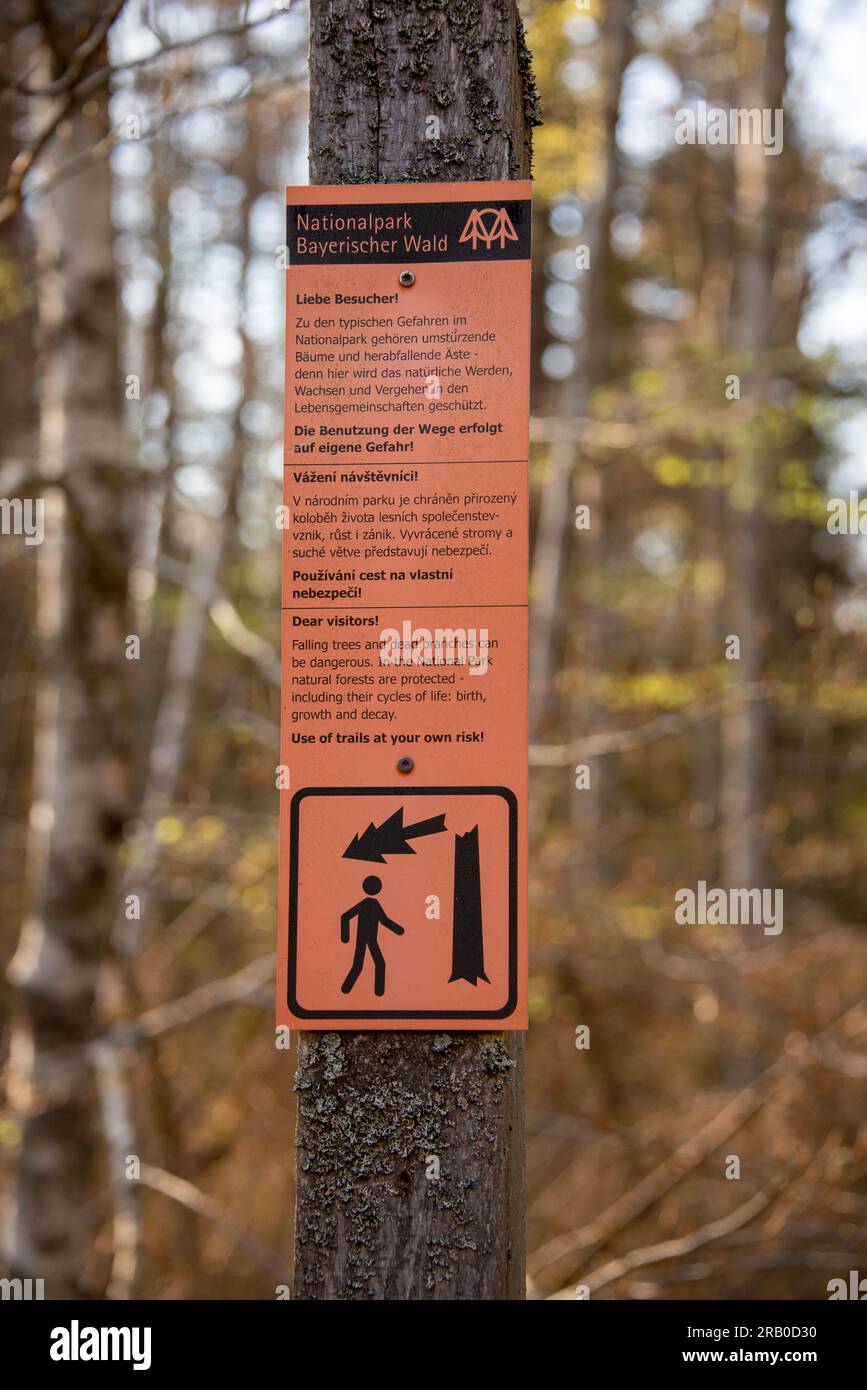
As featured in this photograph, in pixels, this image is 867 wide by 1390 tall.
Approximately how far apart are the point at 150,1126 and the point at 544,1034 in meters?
2.85

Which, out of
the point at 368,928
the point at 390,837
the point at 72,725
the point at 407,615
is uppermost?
the point at 72,725

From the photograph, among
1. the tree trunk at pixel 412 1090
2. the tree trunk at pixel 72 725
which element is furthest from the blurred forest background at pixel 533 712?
the tree trunk at pixel 412 1090

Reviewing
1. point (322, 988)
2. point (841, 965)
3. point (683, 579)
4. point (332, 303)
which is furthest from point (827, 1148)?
point (683, 579)

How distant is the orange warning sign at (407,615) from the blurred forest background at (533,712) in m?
1.58

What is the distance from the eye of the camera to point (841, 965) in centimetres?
725

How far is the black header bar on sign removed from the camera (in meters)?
1.84

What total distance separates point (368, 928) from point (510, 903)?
0.21 meters

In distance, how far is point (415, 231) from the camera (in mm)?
1849

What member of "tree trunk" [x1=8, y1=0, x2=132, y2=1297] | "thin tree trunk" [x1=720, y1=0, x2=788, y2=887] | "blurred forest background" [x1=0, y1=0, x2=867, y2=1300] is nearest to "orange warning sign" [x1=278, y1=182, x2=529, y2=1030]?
"blurred forest background" [x1=0, y1=0, x2=867, y2=1300]

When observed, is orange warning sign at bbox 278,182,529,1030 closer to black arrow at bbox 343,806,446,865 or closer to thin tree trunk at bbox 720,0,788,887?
black arrow at bbox 343,806,446,865

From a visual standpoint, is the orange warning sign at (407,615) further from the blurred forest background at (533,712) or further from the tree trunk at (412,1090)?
the blurred forest background at (533,712)

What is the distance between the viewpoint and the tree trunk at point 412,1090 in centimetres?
170

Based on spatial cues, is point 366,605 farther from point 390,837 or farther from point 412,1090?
point 412,1090

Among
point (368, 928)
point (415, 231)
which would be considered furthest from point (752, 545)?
point (368, 928)
